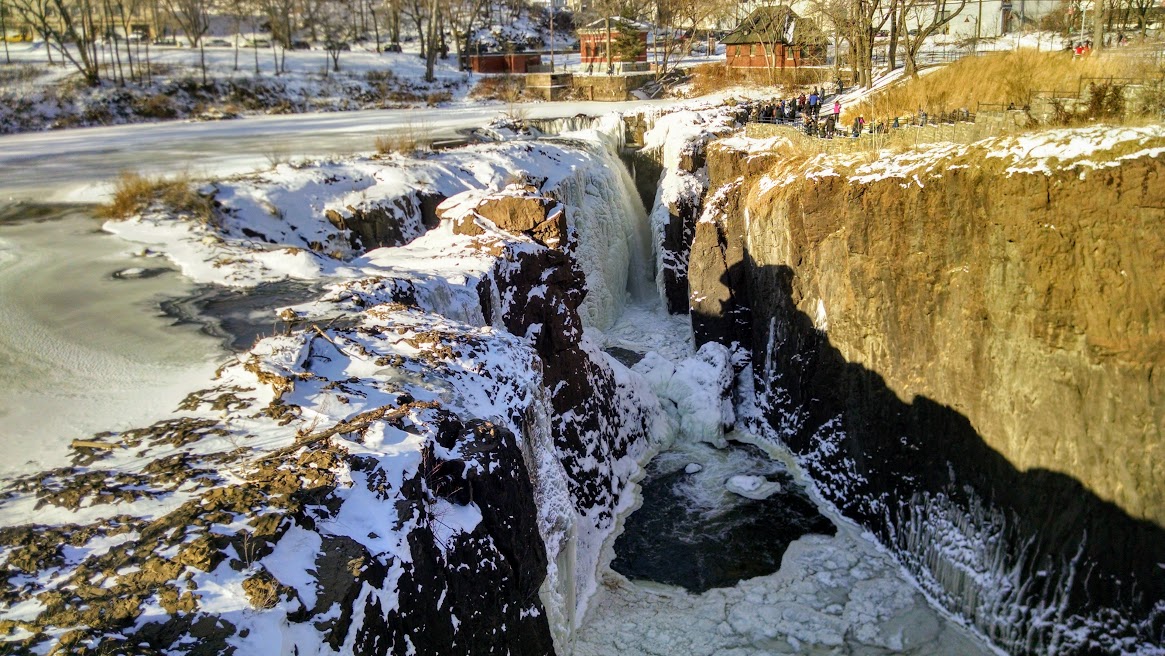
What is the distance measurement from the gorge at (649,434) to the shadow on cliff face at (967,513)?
1.8 inches

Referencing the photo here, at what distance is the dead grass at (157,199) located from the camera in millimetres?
17578

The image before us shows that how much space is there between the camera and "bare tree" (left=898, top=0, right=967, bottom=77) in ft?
90.4

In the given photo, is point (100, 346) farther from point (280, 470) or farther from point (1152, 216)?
point (1152, 216)

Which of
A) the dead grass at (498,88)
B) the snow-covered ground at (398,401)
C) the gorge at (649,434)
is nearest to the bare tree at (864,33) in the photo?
the gorge at (649,434)

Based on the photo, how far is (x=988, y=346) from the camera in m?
13.3

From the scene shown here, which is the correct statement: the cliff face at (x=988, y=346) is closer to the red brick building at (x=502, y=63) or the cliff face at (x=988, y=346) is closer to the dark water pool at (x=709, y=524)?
the dark water pool at (x=709, y=524)

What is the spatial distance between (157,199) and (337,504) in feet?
45.6

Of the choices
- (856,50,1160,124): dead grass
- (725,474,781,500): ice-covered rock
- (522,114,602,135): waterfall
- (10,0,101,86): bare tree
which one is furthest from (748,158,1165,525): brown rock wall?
(10,0,101,86): bare tree

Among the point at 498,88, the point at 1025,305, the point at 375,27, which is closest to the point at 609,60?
the point at 498,88

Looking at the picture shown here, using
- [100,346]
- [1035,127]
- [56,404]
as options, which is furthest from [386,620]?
[1035,127]

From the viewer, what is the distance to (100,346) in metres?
10.9

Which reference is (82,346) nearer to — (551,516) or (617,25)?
(551,516)

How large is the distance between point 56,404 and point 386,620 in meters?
5.25

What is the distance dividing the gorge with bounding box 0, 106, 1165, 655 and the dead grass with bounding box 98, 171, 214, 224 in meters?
0.42
